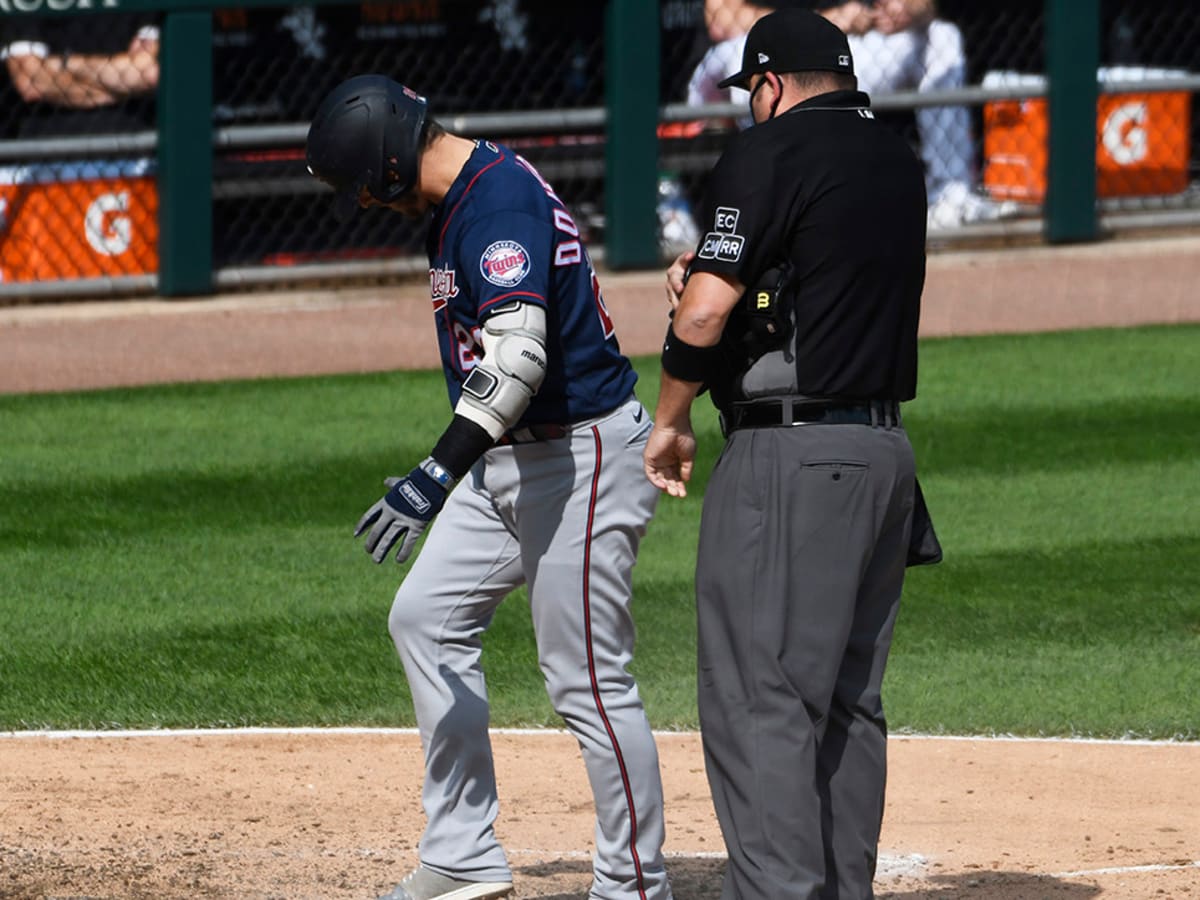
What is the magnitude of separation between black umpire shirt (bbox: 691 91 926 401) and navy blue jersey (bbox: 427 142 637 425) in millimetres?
434

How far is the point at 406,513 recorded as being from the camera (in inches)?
169

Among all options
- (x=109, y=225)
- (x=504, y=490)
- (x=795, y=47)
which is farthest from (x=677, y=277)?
(x=109, y=225)

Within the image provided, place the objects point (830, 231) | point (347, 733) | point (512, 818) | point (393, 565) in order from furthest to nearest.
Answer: point (393, 565)
point (347, 733)
point (512, 818)
point (830, 231)

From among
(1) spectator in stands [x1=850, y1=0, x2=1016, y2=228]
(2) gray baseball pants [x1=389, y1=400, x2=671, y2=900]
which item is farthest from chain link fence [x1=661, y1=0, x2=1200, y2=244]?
(2) gray baseball pants [x1=389, y1=400, x2=671, y2=900]

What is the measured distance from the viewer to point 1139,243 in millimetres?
15062

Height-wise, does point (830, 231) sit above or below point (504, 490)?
above

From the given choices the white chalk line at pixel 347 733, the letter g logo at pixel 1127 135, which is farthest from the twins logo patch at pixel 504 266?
the letter g logo at pixel 1127 135

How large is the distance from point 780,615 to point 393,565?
438cm

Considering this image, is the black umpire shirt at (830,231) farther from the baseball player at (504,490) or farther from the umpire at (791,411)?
the baseball player at (504,490)

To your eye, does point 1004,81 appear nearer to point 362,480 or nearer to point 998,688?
point 362,480

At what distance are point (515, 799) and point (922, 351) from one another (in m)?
7.48

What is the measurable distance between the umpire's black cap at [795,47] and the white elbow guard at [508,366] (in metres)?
0.63

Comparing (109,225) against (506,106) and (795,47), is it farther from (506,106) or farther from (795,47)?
(795,47)

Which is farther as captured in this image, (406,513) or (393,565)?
(393,565)
